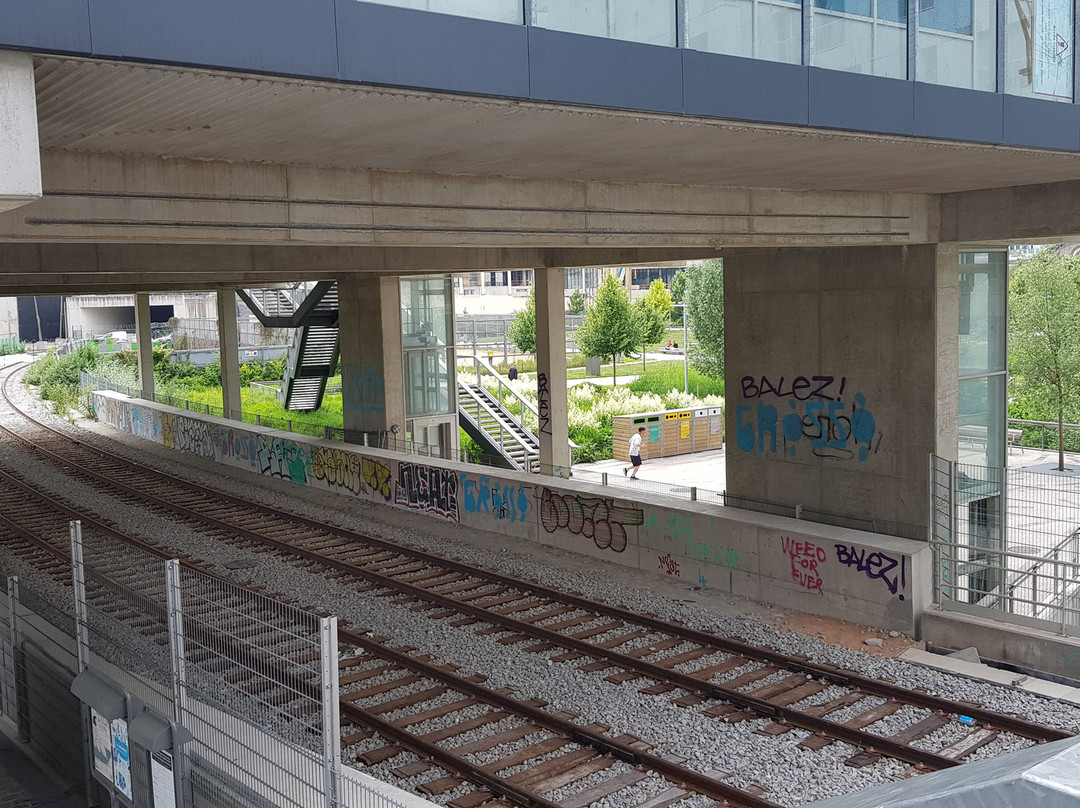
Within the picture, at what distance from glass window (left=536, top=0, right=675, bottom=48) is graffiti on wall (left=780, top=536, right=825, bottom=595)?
315 inches

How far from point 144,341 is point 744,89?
38787 mm

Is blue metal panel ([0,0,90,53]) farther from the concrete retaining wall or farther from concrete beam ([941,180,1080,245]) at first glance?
concrete beam ([941,180,1080,245])

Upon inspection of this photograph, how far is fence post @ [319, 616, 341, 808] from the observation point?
19.5 feet

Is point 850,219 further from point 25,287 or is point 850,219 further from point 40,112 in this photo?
point 25,287

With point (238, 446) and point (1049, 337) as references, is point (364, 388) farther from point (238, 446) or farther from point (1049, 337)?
point (1049, 337)

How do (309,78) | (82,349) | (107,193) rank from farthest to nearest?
(82,349) < (107,193) < (309,78)

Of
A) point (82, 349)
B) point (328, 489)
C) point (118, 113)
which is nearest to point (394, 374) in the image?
point (328, 489)

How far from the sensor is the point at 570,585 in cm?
1587

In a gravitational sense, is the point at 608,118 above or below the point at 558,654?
above

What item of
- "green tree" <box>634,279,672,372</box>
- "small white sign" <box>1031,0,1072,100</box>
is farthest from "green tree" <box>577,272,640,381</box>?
"small white sign" <box>1031,0,1072,100</box>

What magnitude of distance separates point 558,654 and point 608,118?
6688 millimetres

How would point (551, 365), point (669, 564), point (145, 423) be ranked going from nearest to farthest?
point (669, 564) → point (551, 365) → point (145, 423)

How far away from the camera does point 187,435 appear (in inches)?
1313

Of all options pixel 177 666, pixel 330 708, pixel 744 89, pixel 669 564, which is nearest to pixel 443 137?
pixel 744 89
